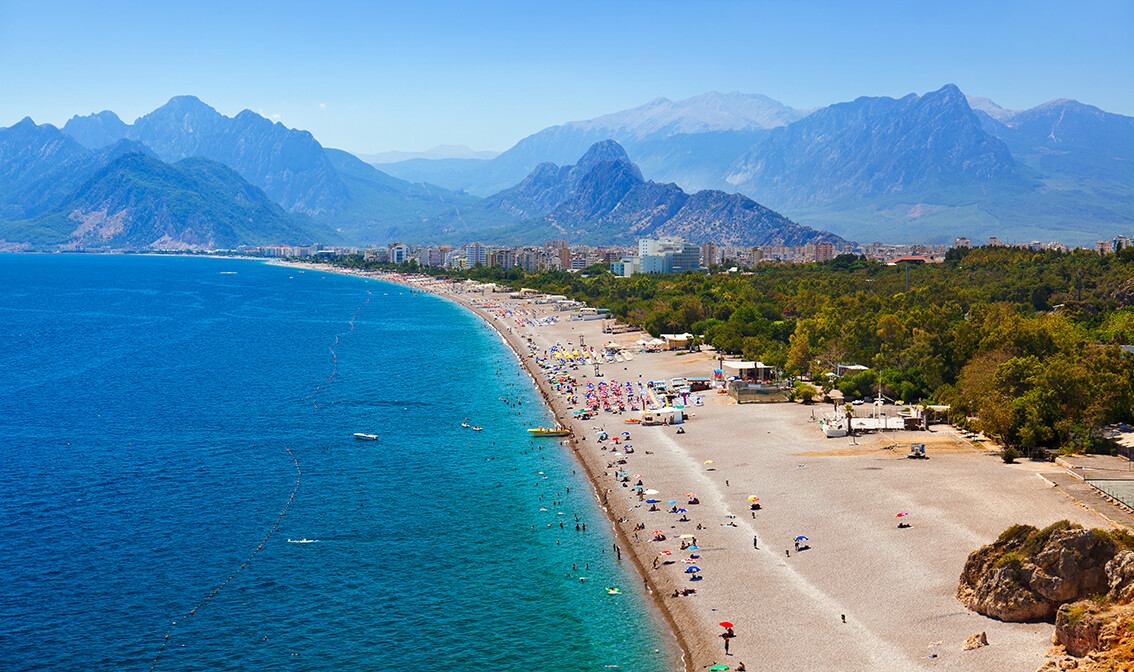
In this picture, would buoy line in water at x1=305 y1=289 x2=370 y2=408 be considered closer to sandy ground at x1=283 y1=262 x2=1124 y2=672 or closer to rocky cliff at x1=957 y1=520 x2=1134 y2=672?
sandy ground at x1=283 y1=262 x2=1124 y2=672

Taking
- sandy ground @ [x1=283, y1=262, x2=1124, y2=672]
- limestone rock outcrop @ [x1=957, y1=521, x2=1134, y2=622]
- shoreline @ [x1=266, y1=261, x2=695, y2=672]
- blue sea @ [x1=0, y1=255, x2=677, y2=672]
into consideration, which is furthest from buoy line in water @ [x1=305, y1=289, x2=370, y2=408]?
limestone rock outcrop @ [x1=957, y1=521, x2=1134, y2=622]

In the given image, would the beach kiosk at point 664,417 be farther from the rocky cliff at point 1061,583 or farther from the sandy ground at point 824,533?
the rocky cliff at point 1061,583

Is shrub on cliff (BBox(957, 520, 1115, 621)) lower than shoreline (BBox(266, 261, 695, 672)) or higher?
higher

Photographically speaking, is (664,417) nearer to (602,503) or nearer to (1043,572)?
(602,503)

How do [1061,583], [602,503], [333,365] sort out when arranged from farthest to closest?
[333,365] → [602,503] → [1061,583]

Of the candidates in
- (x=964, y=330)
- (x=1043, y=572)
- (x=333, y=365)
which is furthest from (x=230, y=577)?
(x=964, y=330)

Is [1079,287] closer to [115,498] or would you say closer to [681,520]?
[681,520]

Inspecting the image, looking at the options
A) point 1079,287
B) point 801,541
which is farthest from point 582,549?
point 1079,287
